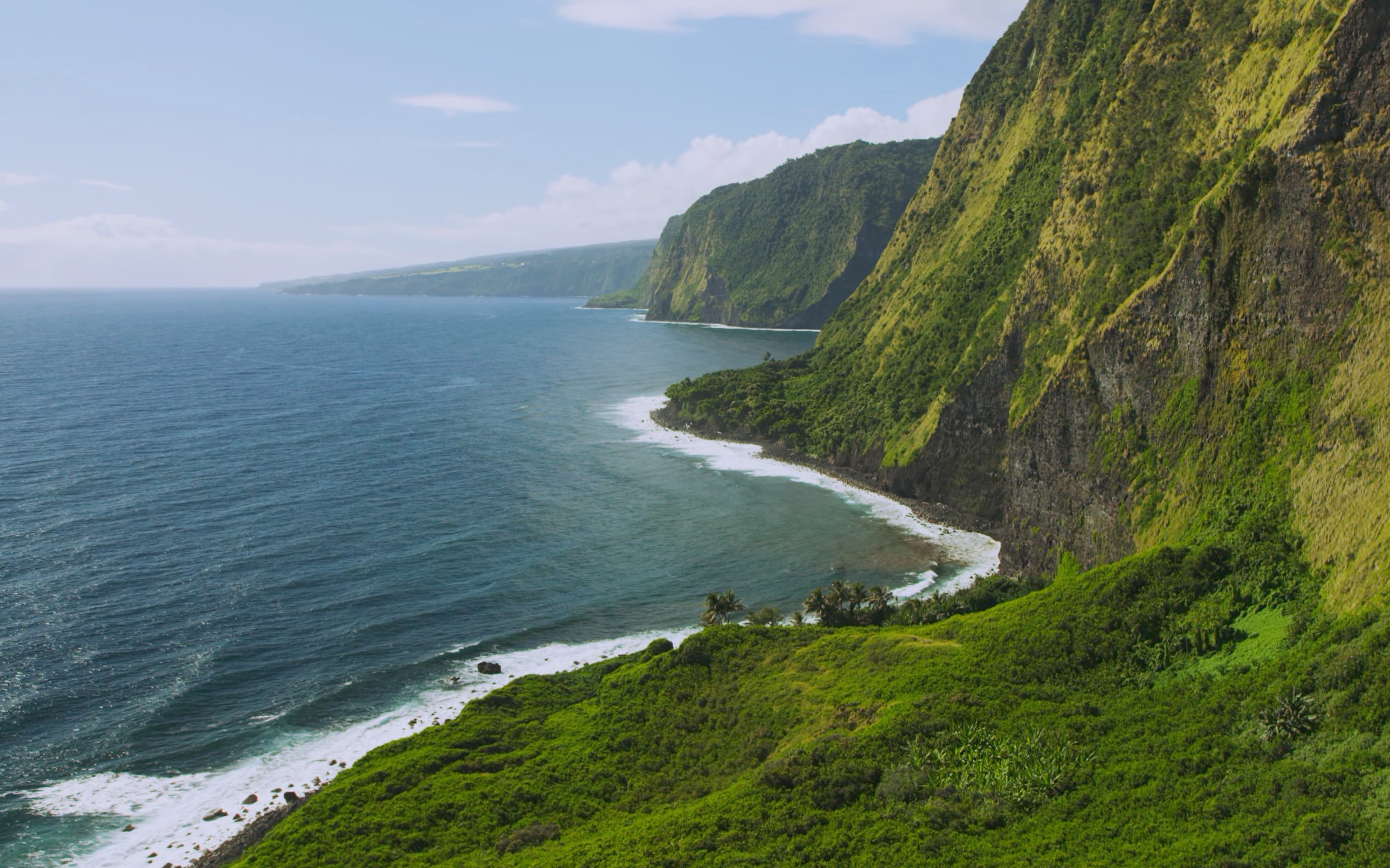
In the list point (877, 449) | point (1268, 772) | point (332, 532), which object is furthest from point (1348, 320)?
point (332, 532)

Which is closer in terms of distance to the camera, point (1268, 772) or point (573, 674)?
point (1268, 772)

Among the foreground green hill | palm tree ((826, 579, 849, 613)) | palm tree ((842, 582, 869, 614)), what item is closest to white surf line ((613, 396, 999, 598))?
the foreground green hill

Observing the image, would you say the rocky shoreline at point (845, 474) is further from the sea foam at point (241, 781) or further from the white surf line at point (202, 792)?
the white surf line at point (202, 792)

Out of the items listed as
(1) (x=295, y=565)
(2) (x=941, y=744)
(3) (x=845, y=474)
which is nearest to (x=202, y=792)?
(1) (x=295, y=565)

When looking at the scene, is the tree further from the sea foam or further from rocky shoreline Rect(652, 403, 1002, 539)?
rocky shoreline Rect(652, 403, 1002, 539)

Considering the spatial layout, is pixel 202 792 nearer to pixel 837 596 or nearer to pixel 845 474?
pixel 837 596

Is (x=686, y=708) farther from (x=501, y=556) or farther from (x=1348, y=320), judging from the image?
(x=1348, y=320)
